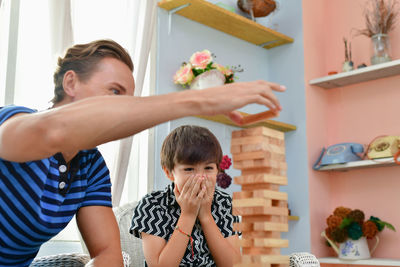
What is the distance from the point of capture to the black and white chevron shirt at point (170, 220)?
1699 millimetres

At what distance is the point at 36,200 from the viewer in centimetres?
110

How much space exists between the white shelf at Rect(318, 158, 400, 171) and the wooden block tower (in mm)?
2314

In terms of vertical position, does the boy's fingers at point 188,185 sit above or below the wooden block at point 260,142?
below

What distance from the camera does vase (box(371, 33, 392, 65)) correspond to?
3170 mm

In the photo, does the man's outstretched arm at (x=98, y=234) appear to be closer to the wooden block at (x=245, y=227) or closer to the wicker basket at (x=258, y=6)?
the wooden block at (x=245, y=227)

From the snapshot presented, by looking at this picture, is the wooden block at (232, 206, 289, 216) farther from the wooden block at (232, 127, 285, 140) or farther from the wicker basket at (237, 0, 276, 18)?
the wicker basket at (237, 0, 276, 18)

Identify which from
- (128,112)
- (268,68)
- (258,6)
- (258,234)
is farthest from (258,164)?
(268,68)

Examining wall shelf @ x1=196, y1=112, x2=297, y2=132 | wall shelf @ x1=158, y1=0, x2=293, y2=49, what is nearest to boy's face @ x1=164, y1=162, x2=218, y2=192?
wall shelf @ x1=196, y1=112, x2=297, y2=132

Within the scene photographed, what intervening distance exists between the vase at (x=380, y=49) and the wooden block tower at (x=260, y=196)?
257 centimetres

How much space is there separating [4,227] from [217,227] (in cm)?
80

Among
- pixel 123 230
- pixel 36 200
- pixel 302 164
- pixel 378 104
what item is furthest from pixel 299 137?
pixel 36 200

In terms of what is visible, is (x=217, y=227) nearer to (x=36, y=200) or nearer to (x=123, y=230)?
(x=123, y=230)

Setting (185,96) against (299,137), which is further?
(299,137)

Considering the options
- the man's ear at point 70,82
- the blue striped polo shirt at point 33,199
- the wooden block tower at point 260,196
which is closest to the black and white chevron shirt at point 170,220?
the blue striped polo shirt at point 33,199
